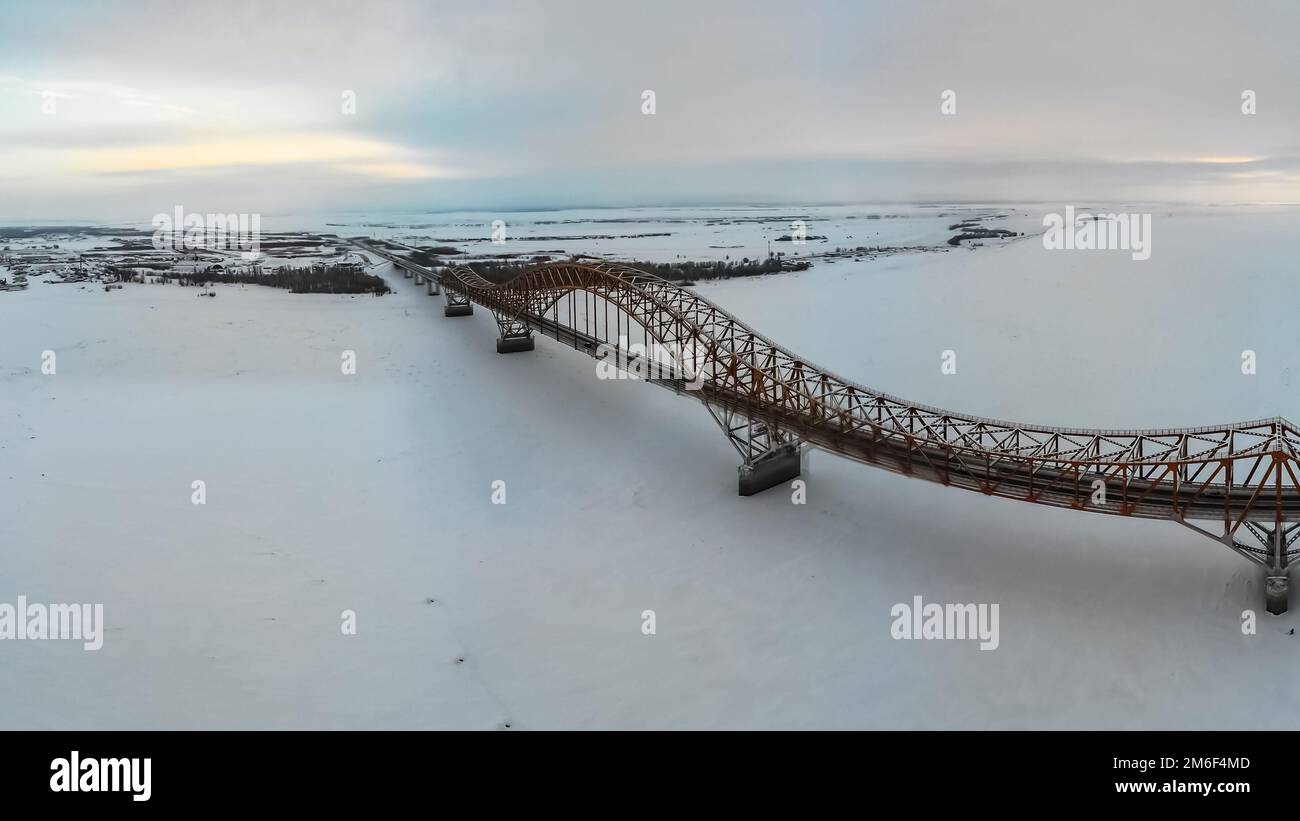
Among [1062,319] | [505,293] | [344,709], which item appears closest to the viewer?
[344,709]

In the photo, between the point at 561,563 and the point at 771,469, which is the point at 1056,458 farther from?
the point at 561,563

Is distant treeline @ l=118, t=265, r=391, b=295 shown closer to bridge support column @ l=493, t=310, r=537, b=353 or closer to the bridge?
bridge support column @ l=493, t=310, r=537, b=353

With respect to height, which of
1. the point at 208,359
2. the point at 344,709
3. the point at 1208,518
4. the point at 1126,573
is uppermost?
the point at 208,359

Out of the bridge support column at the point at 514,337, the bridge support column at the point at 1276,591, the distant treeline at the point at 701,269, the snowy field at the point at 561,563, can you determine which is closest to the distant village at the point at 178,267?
the distant treeline at the point at 701,269

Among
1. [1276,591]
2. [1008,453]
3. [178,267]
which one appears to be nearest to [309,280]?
[178,267]

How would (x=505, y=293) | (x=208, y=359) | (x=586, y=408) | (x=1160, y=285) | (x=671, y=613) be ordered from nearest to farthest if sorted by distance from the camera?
(x=671, y=613)
(x=586, y=408)
(x=208, y=359)
(x=505, y=293)
(x=1160, y=285)

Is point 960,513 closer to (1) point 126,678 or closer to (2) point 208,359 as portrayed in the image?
(1) point 126,678

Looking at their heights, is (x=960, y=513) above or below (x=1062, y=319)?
below

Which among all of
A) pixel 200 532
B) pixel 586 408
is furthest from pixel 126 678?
pixel 586 408
